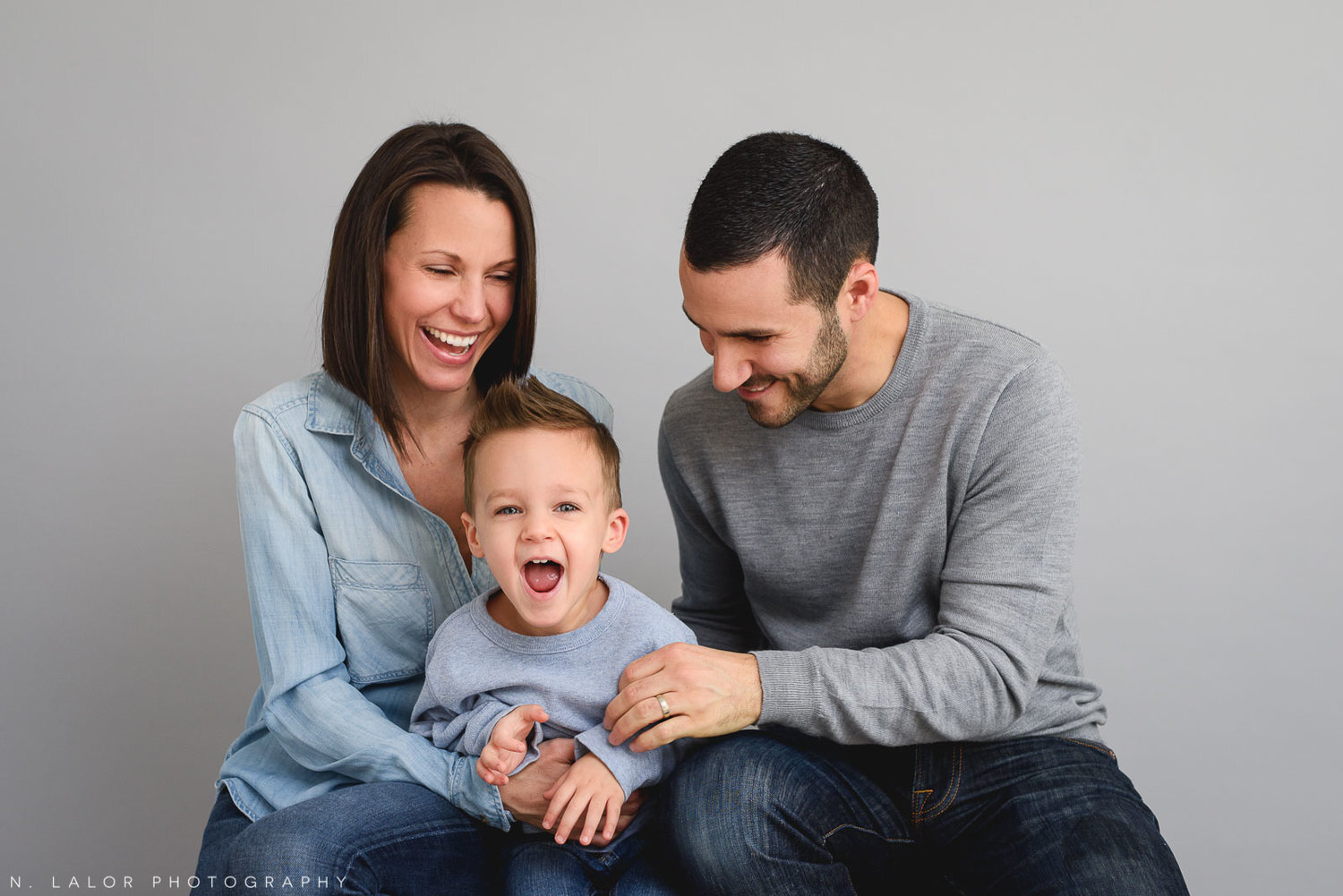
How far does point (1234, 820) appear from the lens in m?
2.79

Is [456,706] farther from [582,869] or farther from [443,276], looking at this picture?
[443,276]

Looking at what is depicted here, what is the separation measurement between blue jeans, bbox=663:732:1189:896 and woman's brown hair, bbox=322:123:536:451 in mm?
868

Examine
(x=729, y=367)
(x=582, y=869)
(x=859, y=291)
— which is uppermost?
(x=859, y=291)

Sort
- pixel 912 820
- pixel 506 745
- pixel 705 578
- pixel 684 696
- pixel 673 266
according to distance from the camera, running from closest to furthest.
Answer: pixel 684 696 → pixel 506 745 → pixel 912 820 → pixel 705 578 → pixel 673 266

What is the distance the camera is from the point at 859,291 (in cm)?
189

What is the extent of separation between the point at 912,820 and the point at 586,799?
0.55 metres

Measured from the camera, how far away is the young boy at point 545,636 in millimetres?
1719

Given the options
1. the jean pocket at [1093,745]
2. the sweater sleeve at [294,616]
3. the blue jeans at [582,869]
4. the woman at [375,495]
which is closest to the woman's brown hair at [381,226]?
the woman at [375,495]

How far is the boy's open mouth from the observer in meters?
1.78

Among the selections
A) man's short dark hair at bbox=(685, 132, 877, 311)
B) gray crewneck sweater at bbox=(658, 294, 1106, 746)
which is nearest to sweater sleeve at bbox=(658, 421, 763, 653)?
gray crewneck sweater at bbox=(658, 294, 1106, 746)

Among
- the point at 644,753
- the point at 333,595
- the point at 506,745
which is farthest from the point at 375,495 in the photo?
the point at 644,753

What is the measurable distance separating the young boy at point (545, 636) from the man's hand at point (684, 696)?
103mm

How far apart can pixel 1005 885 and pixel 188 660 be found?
219 cm

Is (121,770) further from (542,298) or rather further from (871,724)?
(871,724)
